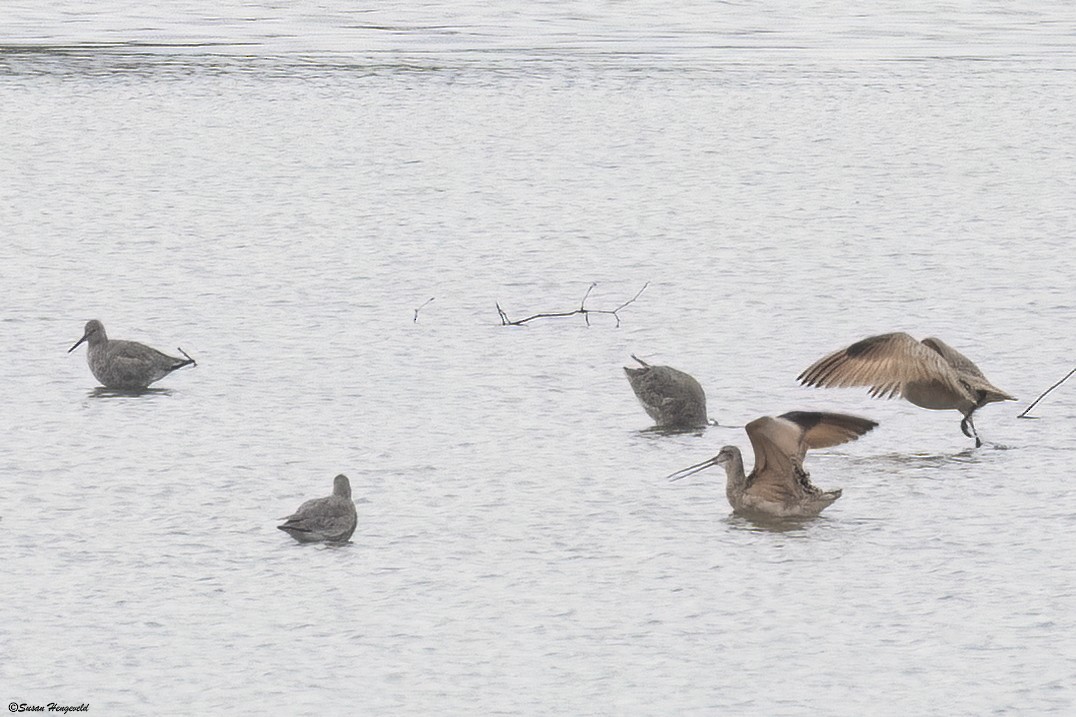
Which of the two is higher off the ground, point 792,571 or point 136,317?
point 792,571

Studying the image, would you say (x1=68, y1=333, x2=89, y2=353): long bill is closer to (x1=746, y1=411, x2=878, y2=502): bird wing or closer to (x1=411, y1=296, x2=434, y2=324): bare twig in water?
(x1=411, y1=296, x2=434, y2=324): bare twig in water

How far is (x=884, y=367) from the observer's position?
867 cm

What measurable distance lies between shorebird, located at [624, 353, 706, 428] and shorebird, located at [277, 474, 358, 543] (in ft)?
6.99

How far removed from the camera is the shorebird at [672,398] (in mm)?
8781

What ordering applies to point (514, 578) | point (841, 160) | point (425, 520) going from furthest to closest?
point (841, 160), point (425, 520), point (514, 578)

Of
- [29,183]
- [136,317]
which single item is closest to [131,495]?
[136,317]

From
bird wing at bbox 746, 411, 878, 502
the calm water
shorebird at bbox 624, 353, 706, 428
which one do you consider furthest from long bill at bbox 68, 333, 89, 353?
bird wing at bbox 746, 411, 878, 502

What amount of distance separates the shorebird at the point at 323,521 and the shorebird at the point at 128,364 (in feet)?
8.75

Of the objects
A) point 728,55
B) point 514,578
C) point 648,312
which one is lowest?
point 728,55

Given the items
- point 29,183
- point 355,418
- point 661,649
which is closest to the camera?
point 661,649

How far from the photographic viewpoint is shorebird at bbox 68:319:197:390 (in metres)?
9.59

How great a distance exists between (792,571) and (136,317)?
18.3 ft

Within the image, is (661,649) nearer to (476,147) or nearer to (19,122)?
(476,147)

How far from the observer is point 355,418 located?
29.5ft
